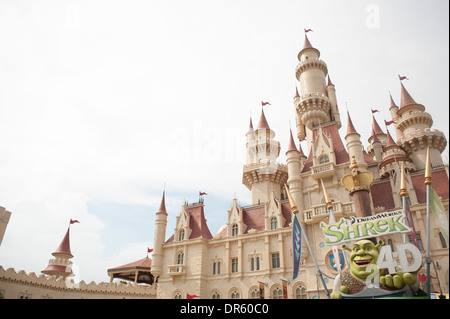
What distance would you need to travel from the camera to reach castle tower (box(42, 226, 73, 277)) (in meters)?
37.1

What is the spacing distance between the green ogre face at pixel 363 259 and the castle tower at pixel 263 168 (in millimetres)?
23851

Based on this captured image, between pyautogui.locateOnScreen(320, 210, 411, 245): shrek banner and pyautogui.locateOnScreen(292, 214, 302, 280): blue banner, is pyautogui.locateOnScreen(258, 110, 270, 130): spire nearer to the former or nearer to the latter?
pyautogui.locateOnScreen(292, 214, 302, 280): blue banner

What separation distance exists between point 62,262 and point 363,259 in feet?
122

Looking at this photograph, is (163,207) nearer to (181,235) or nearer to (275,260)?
(181,235)

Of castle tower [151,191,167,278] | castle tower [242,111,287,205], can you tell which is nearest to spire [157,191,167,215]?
castle tower [151,191,167,278]

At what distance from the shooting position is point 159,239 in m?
37.3

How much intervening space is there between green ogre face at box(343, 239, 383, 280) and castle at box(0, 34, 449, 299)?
10.5 metres

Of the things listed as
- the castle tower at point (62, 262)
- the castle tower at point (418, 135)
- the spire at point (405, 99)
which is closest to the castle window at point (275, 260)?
the castle tower at point (418, 135)

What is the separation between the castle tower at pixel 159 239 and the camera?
3584 cm

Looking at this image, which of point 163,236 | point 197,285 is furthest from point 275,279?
point 163,236

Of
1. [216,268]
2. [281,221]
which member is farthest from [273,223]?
[216,268]

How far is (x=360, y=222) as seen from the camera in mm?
15773

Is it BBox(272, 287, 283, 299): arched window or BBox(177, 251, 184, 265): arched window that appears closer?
BBox(272, 287, 283, 299): arched window
